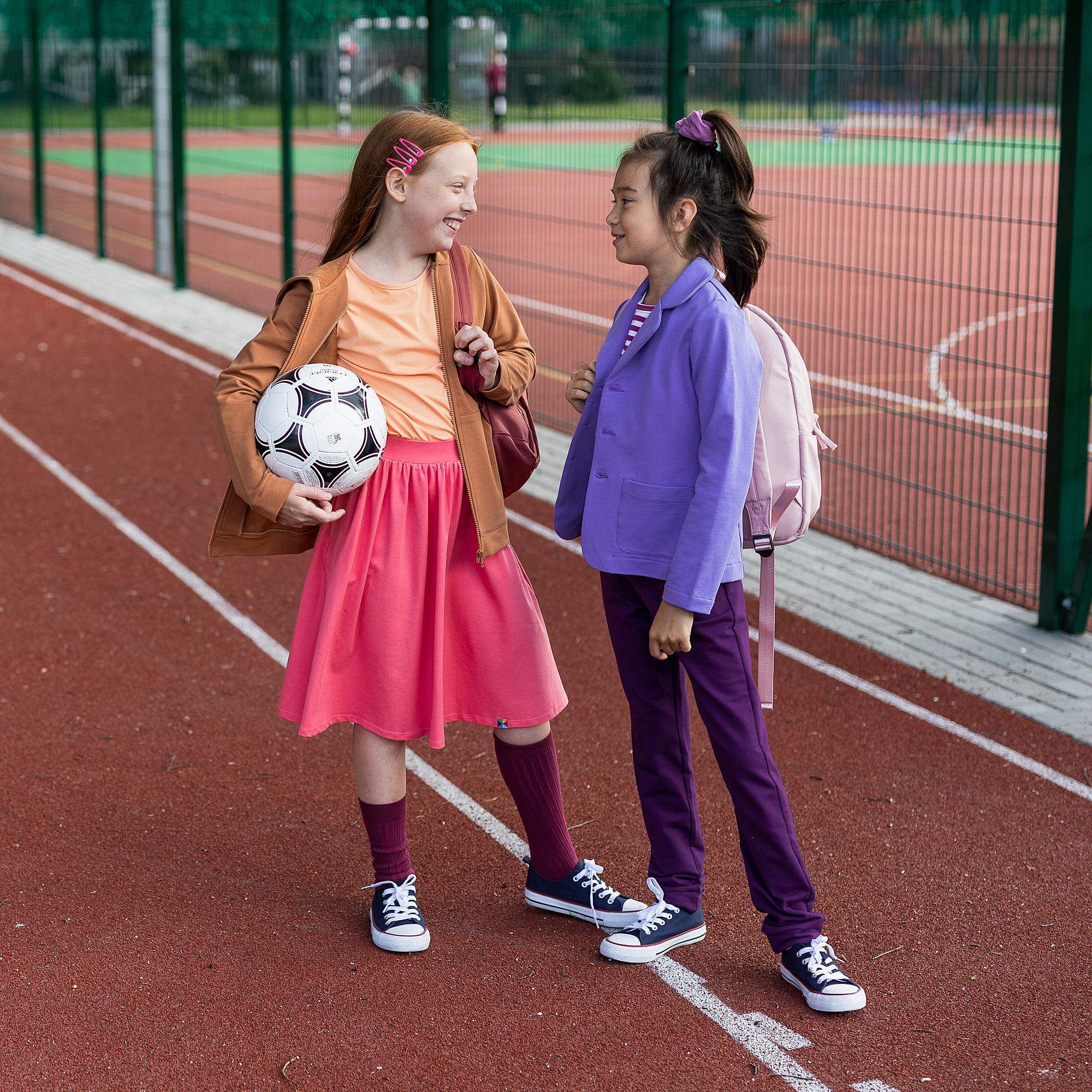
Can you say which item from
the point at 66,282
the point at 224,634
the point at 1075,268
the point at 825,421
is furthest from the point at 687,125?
the point at 66,282

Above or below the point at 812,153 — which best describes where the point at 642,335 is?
below

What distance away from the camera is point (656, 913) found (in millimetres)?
3670

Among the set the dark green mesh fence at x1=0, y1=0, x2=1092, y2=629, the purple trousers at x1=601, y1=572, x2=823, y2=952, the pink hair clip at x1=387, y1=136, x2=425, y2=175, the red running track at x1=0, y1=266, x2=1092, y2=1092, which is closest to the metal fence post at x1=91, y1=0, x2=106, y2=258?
the dark green mesh fence at x1=0, y1=0, x2=1092, y2=629

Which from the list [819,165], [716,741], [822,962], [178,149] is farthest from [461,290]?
[178,149]

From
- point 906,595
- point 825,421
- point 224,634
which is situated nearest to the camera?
point 224,634

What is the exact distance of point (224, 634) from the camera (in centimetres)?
607

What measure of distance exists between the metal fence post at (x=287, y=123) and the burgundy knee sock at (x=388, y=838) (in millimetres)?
9789

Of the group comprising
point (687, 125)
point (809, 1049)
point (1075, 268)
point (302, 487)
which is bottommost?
point (809, 1049)

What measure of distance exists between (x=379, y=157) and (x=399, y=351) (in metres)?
0.44

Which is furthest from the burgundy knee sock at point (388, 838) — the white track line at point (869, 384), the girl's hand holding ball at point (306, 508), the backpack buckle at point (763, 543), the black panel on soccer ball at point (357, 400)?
the white track line at point (869, 384)

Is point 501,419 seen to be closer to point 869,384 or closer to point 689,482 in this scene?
point 689,482

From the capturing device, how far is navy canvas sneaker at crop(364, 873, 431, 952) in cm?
369

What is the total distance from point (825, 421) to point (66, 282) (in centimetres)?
988

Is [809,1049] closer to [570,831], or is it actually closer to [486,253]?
[570,831]
